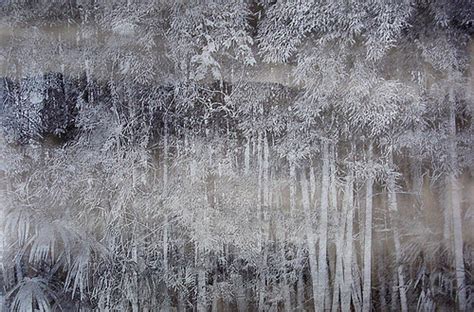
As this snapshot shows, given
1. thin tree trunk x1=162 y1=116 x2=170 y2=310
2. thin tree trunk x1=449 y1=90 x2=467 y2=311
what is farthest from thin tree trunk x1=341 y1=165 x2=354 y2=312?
thin tree trunk x1=162 y1=116 x2=170 y2=310

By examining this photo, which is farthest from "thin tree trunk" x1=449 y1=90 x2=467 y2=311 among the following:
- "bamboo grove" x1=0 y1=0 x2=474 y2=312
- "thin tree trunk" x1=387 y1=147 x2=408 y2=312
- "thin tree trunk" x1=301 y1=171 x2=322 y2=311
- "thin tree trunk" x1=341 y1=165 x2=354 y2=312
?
"thin tree trunk" x1=301 y1=171 x2=322 y2=311

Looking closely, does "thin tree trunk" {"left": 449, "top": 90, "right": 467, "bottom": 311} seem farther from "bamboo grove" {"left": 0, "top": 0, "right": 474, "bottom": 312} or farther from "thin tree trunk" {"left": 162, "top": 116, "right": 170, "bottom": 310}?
"thin tree trunk" {"left": 162, "top": 116, "right": 170, "bottom": 310}

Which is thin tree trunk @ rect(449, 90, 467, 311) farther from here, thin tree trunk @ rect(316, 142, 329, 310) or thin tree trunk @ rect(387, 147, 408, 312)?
thin tree trunk @ rect(316, 142, 329, 310)

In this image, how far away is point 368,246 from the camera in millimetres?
1660

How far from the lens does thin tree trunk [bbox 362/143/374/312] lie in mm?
1658

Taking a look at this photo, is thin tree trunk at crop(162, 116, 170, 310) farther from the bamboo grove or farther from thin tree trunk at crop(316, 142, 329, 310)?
thin tree trunk at crop(316, 142, 329, 310)

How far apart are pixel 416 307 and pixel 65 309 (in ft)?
4.01

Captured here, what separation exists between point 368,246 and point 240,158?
1.74 ft

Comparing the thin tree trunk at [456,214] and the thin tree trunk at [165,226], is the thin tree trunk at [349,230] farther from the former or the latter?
the thin tree trunk at [165,226]

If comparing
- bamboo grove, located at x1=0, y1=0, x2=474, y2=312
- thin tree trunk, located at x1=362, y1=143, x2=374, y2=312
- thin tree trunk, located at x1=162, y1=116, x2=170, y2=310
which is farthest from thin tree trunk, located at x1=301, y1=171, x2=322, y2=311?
thin tree trunk, located at x1=162, y1=116, x2=170, y2=310

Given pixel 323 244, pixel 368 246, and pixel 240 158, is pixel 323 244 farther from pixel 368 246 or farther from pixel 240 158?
pixel 240 158

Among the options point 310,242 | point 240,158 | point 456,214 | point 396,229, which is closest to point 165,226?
point 240,158

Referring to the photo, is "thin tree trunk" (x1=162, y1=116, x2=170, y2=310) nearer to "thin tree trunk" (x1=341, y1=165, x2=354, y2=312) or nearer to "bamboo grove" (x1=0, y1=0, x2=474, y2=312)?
"bamboo grove" (x1=0, y1=0, x2=474, y2=312)

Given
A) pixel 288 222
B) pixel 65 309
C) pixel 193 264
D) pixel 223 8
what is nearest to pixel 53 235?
pixel 65 309
